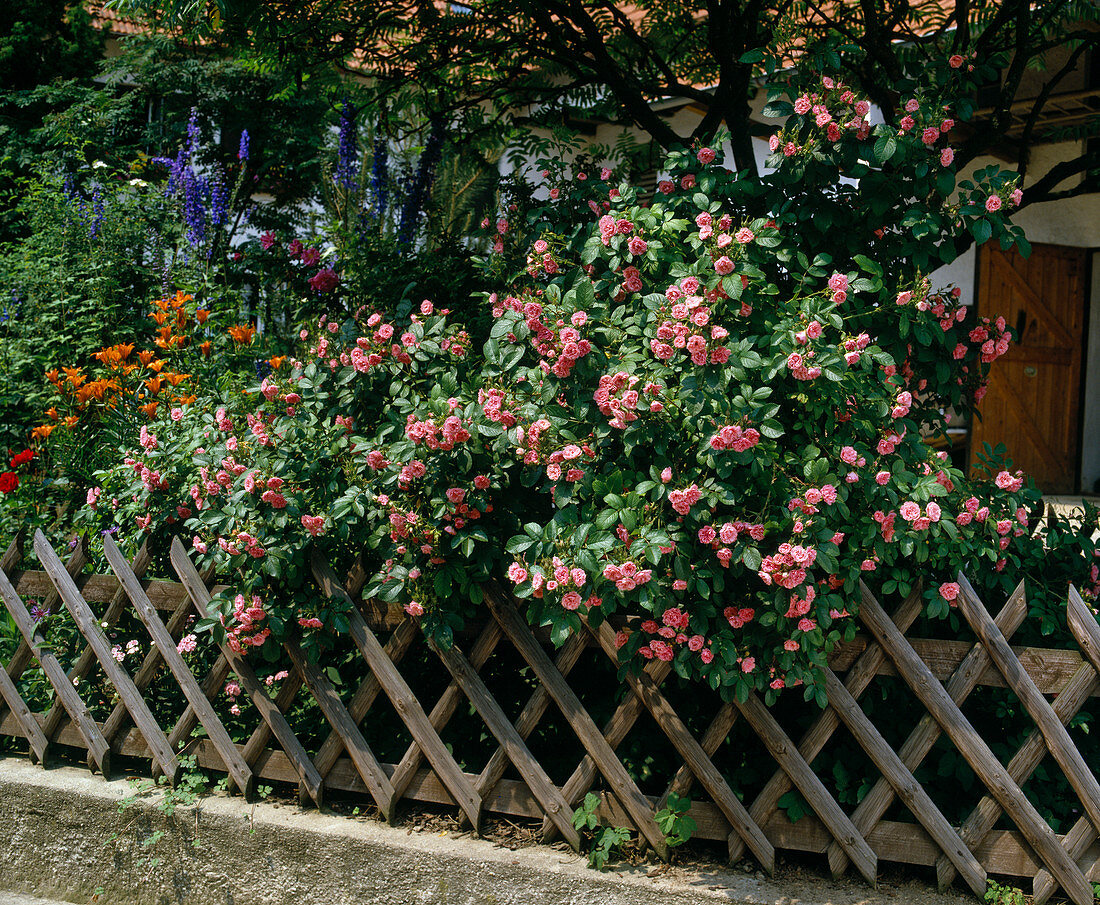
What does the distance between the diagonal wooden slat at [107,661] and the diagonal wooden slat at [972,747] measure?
2.03 metres

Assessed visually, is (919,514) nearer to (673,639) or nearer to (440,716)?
(673,639)

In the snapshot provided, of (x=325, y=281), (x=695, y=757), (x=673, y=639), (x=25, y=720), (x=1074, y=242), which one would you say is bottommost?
(x=25, y=720)

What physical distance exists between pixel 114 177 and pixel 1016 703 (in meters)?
6.03

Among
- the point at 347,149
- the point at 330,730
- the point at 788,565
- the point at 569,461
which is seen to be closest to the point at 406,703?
the point at 330,730

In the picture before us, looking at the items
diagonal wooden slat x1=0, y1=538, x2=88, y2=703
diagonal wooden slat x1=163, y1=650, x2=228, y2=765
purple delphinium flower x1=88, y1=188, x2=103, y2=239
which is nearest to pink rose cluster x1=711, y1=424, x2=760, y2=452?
diagonal wooden slat x1=163, y1=650, x2=228, y2=765

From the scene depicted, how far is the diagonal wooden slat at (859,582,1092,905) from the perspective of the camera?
79.0 inches

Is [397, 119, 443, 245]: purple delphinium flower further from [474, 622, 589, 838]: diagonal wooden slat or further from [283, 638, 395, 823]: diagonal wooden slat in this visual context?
[474, 622, 589, 838]: diagonal wooden slat

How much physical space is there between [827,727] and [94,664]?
7.27ft

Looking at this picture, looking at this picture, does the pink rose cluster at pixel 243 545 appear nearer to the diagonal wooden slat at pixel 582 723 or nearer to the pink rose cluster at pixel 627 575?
the diagonal wooden slat at pixel 582 723

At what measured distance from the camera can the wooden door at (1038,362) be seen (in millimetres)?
6965

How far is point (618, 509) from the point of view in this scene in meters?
1.85

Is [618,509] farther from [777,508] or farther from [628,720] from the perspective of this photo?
[628,720]

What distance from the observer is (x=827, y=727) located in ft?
6.88

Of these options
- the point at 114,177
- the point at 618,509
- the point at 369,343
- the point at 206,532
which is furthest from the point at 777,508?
the point at 114,177
